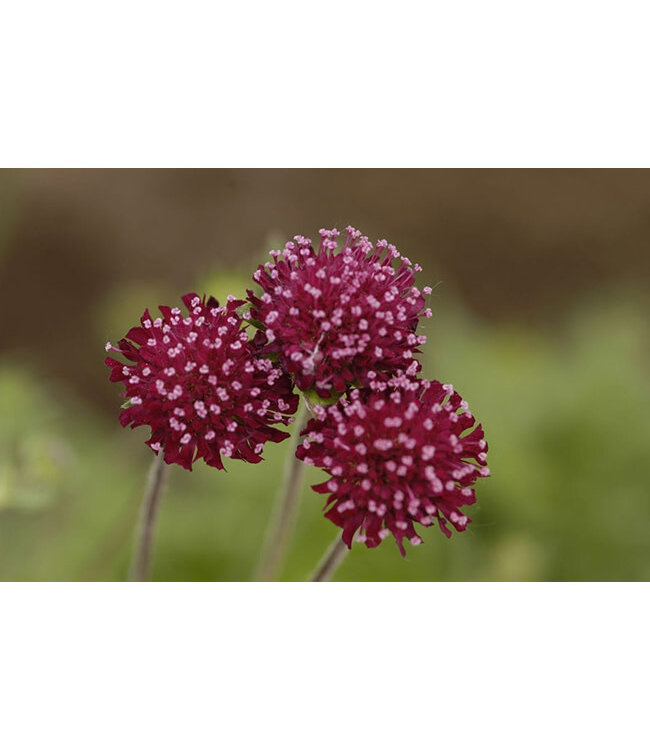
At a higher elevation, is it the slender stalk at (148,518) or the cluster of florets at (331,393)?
the cluster of florets at (331,393)

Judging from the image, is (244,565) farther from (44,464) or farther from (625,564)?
(625,564)

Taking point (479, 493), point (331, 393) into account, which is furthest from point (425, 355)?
point (331, 393)

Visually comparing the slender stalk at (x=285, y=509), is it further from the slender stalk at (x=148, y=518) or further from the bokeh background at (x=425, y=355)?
the bokeh background at (x=425, y=355)

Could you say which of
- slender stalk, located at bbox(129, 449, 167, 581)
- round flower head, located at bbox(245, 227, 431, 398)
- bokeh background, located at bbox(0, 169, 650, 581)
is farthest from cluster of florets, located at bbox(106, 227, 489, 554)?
bokeh background, located at bbox(0, 169, 650, 581)

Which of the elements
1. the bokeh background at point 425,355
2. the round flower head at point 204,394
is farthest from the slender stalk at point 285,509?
the bokeh background at point 425,355

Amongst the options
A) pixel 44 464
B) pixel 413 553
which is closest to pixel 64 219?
pixel 44 464
